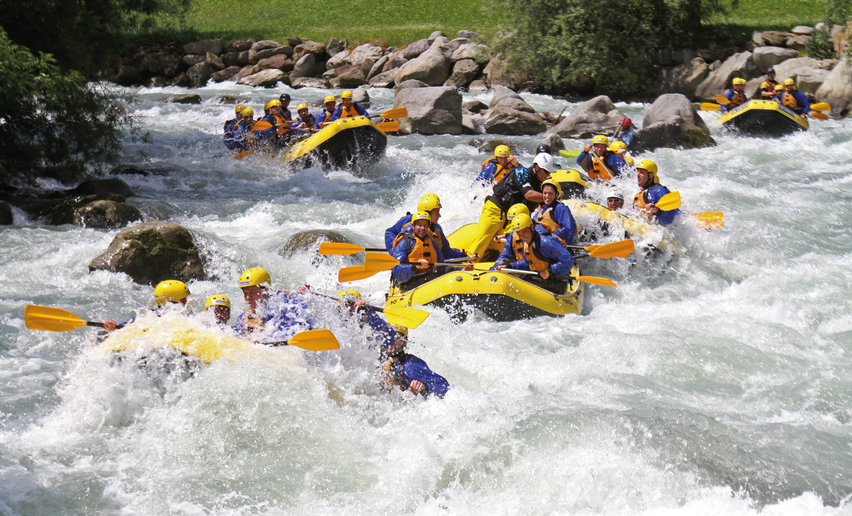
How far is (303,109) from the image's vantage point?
13.6 m

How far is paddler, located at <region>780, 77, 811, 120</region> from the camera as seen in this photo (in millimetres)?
15133

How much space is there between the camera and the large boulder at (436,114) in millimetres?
15312

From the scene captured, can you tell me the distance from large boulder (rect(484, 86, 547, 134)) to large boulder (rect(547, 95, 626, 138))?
0.38 meters

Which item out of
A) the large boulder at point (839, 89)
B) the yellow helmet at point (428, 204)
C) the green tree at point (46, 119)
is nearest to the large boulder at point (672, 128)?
the large boulder at point (839, 89)

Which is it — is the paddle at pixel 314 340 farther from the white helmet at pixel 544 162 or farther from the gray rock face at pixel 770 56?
the gray rock face at pixel 770 56

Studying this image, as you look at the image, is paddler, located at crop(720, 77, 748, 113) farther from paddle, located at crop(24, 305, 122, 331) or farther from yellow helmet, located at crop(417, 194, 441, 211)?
paddle, located at crop(24, 305, 122, 331)

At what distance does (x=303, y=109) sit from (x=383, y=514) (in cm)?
1075

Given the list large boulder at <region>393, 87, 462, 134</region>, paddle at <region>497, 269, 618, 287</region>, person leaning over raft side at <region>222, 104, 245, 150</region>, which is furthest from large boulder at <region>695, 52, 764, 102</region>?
paddle at <region>497, 269, 618, 287</region>

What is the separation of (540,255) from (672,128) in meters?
8.37

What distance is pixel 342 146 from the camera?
12.6m

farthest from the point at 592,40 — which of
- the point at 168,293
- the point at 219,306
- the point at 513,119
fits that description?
the point at 168,293

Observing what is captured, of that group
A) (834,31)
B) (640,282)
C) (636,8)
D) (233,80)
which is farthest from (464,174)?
(233,80)

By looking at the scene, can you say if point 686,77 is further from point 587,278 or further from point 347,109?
point 587,278

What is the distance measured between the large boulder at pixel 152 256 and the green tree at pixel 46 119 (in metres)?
2.50
